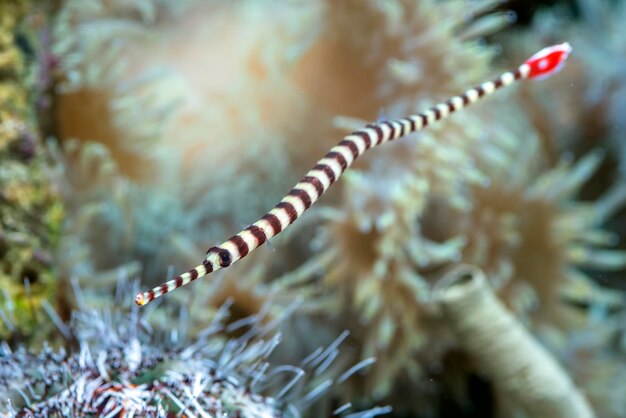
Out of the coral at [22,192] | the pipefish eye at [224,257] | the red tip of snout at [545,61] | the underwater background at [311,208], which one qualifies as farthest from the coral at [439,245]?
the pipefish eye at [224,257]

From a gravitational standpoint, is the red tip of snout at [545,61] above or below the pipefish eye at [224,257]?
above

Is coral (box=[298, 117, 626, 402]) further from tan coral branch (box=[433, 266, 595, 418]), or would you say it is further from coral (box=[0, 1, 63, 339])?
coral (box=[0, 1, 63, 339])

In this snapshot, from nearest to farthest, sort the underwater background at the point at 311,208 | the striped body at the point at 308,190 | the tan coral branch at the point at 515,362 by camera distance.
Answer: the striped body at the point at 308,190, the tan coral branch at the point at 515,362, the underwater background at the point at 311,208

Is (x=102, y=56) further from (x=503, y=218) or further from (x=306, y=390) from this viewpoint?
(x=503, y=218)

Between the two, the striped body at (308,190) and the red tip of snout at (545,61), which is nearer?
the striped body at (308,190)

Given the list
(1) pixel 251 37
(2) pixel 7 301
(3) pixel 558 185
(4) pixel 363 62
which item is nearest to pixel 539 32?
(3) pixel 558 185

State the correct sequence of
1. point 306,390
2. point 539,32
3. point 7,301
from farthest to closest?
point 539,32 → point 306,390 → point 7,301

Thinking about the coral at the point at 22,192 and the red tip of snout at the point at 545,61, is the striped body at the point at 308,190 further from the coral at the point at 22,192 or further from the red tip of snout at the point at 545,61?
the coral at the point at 22,192
